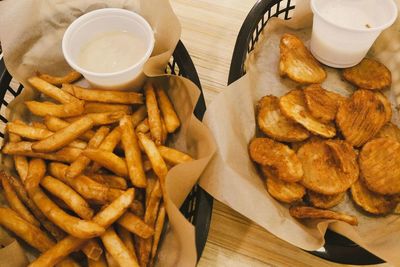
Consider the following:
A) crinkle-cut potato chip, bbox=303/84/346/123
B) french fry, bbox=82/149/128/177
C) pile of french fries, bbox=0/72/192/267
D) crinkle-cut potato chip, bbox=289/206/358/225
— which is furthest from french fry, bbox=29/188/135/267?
crinkle-cut potato chip, bbox=303/84/346/123

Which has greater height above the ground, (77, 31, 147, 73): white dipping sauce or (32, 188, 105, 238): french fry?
(77, 31, 147, 73): white dipping sauce

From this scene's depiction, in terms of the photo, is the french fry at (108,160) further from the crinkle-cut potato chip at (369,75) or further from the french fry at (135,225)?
the crinkle-cut potato chip at (369,75)

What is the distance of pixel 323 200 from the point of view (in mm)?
1148

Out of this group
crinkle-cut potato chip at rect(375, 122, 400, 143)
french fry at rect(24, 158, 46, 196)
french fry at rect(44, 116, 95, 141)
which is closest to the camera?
french fry at rect(24, 158, 46, 196)

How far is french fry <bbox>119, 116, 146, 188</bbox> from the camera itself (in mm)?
1076

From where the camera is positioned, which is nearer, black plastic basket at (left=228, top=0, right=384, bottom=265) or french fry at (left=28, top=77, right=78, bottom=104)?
black plastic basket at (left=228, top=0, right=384, bottom=265)

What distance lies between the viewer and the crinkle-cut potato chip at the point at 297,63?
1.35 m

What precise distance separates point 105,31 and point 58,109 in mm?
389

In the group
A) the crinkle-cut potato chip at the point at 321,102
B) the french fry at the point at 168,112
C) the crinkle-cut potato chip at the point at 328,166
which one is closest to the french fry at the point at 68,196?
the french fry at the point at 168,112

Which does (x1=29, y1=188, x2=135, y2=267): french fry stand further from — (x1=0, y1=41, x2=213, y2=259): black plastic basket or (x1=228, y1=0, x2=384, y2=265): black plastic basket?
(x1=228, y1=0, x2=384, y2=265): black plastic basket

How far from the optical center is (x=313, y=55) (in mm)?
1486

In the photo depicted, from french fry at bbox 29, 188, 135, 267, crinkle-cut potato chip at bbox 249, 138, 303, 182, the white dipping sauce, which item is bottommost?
french fry at bbox 29, 188, 135, 267

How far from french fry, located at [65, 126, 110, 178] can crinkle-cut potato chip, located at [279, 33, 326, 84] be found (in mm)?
663

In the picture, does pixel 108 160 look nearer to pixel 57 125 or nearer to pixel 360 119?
pixel 57 125
